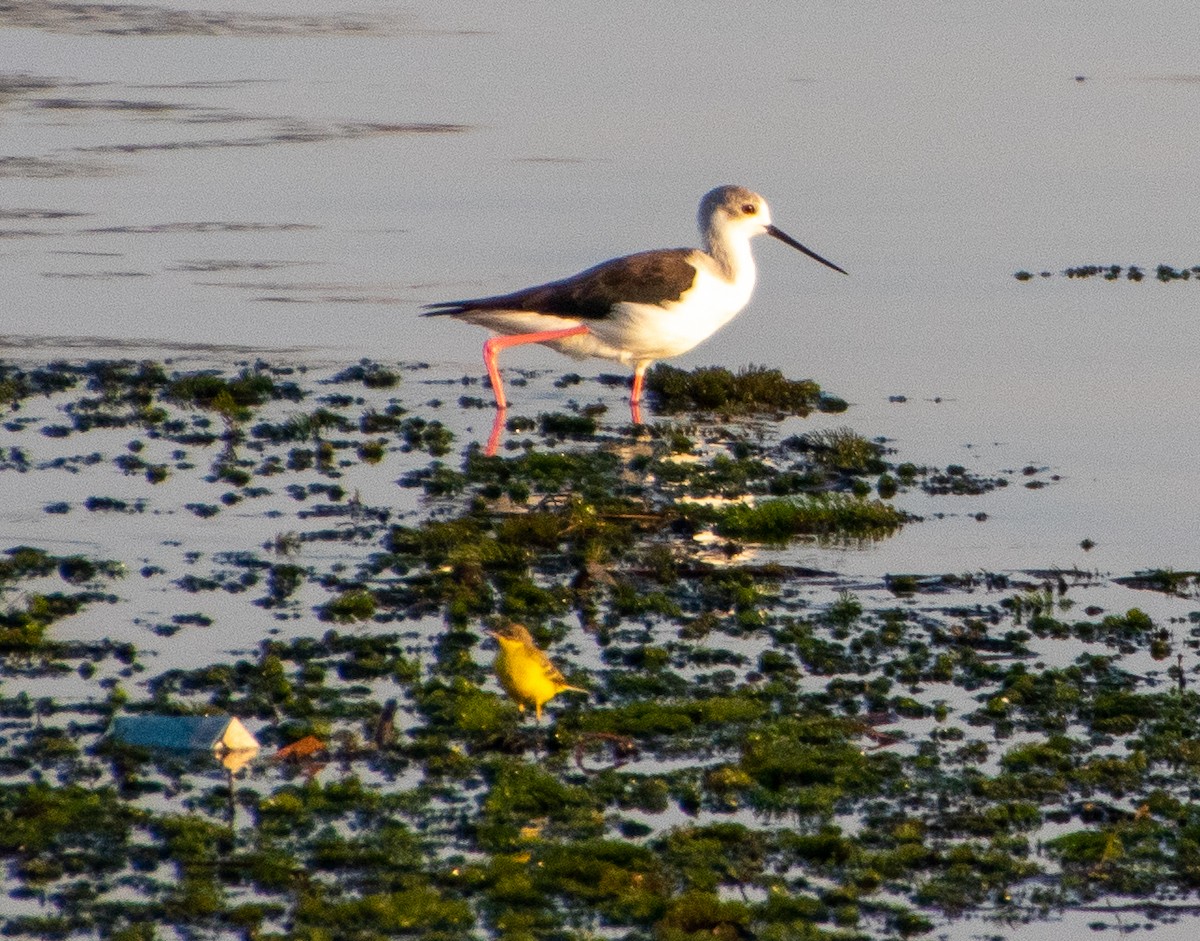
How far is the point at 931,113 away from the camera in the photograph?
2470 cm

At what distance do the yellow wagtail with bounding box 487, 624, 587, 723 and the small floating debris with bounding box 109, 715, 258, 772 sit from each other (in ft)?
2.91

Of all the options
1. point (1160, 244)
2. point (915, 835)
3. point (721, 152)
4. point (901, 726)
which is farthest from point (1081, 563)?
point (721, 152)

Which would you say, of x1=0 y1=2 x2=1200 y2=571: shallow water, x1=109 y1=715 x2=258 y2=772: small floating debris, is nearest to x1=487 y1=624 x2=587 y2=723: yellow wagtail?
x1=109 y1=715 x2=258 y2=772: small floating debris

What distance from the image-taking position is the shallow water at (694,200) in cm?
1362

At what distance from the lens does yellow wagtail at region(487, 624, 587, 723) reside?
790 cm

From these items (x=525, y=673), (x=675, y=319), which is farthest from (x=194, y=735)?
(x=675, y=319)

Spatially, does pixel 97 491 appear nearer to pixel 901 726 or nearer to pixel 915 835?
pixel 901 726

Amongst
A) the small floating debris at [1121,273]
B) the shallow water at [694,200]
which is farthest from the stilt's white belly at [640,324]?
the small floating debris at [1121,273]

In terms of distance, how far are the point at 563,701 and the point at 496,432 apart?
5.05 meters

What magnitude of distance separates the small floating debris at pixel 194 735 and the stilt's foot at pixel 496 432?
194 inches

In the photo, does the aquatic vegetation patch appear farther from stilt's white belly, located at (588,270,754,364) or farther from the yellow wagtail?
the yellow wagtail

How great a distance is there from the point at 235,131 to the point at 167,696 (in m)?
16.1

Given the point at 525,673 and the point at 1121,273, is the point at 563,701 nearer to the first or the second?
the point at 525,673

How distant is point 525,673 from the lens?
26.0 ft
